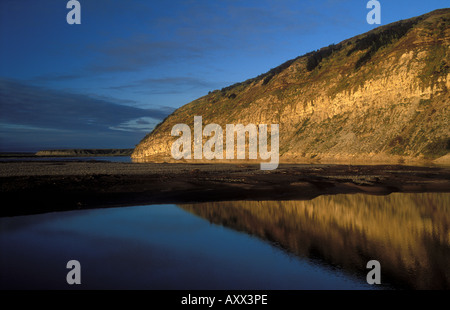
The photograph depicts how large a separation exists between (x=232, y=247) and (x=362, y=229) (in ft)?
19.4

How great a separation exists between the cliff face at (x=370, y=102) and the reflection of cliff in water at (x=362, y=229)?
3532 centimetres

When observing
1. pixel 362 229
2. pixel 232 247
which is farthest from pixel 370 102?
pixel 232 247

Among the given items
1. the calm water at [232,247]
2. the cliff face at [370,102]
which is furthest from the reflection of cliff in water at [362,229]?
the cliff face at [370,102]

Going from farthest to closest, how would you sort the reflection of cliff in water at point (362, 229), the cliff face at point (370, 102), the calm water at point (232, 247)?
the cliff face at point (370, 102) → the reflection of cliff in water at point (362, 229) → the calm water at point (232, 247)

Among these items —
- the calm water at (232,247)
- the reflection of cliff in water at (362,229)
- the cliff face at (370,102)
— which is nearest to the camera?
the calm water at (232,247)

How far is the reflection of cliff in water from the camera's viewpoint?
866 cm

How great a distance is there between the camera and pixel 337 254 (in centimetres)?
984

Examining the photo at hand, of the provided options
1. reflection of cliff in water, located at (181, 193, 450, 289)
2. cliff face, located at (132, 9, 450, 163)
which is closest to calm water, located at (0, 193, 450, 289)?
reflection of cliff in water, located at (181, 193, 450, 289)

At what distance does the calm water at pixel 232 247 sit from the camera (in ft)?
25.9

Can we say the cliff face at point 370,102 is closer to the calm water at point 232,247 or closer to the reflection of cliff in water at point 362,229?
the reflection of cliff in water at point 362,229

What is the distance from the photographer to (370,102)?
66.4m

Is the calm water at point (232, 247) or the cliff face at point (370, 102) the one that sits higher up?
the cliff face at point (370, 102)

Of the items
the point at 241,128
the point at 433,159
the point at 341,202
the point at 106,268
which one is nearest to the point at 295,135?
the point at 241,128
